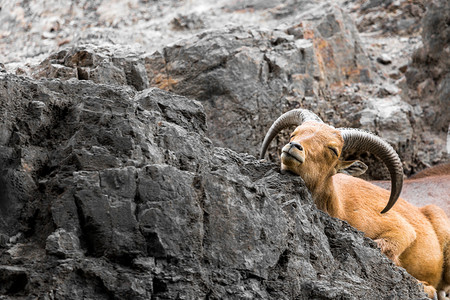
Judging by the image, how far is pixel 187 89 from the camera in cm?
1505

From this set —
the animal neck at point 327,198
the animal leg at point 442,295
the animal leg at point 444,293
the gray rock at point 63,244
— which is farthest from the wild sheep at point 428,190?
the gray rock at point 63,244

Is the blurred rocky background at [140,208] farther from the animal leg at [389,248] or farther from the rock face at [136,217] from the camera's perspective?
the animal leg at [389,248]

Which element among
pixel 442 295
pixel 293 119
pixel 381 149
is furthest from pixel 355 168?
pixel 442 295

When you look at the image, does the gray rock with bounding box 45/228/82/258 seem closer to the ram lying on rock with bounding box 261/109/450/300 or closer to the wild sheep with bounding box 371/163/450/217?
the ram lying on rock with bounding box 261/109/450/300

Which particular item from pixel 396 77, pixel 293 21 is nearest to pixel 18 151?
pixel 293 21

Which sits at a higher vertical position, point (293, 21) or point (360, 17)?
point (293, 21)

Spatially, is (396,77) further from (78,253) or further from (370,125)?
(78,253)

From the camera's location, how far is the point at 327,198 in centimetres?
1011

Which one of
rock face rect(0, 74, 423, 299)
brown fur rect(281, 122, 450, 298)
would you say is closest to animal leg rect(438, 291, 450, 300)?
brown fur rect(281, 122, 450, 298)

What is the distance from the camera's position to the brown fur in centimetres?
961

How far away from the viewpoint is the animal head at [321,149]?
29.6 ft

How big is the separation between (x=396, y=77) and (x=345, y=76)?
2.96 meters

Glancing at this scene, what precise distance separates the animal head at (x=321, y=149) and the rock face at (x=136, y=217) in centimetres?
108

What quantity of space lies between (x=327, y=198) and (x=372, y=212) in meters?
1.25
